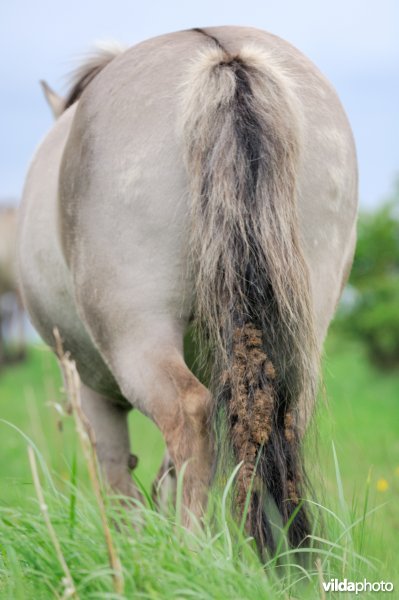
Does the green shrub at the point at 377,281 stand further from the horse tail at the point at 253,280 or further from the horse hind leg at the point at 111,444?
the horse tail at the point at 253,280

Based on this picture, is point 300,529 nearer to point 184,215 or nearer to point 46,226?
point 184,215

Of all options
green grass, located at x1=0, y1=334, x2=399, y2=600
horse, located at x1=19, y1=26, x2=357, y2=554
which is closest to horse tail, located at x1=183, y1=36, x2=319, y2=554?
horse, located at x1=19, y1=26, x2=357, y2=554

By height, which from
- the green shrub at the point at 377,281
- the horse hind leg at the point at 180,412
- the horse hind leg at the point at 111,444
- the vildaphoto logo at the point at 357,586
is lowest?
the green shrub at the point at 377,281

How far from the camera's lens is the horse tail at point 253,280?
2703 millimetres

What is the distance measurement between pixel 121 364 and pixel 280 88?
0.96 metres

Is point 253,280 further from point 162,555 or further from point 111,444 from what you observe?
point 111,444

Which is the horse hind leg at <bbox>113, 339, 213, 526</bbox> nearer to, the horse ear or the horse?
the horse

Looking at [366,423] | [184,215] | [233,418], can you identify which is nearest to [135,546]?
[233,418]

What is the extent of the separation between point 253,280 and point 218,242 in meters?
0.15

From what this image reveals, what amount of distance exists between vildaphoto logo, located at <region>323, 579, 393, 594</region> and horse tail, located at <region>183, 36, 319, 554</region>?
261 mm

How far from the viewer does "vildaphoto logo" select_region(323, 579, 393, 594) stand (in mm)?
2466

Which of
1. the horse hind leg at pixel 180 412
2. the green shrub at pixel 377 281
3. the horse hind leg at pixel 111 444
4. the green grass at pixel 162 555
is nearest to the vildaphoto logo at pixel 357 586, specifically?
the green grass at pixel 162 555

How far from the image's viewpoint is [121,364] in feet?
9.80

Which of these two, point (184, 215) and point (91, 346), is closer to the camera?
point (184, 215)
